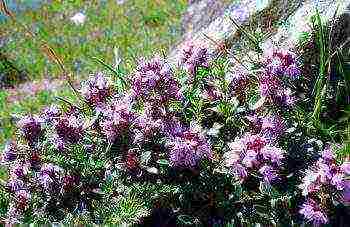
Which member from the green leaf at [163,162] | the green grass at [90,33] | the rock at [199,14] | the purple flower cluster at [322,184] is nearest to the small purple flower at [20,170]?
the green leaf at [163,162]

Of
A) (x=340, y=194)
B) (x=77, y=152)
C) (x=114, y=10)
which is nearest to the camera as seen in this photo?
(x=340, y=194)

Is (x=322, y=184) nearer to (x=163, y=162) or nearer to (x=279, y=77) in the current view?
(x=279, y=77)

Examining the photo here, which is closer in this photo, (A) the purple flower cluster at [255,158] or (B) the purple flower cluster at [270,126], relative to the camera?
(A) the purple flower cluster at [255,158]

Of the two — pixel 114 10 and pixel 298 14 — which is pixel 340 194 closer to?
pixel 298 14

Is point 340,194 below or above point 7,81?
below

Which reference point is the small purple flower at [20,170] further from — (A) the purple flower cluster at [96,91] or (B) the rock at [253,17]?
(B) the rock at [253,17]

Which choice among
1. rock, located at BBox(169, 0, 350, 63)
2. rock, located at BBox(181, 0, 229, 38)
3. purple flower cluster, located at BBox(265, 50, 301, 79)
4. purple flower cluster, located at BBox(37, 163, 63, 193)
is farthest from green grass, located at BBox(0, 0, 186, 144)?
purple flower cluster, located at BBox(265, 50, 301, 79)

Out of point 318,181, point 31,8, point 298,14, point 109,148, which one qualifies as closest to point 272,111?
point 318,181

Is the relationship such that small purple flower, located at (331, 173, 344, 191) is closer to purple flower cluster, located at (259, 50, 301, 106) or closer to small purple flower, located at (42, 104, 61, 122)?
purple flower cluster, located at (259, 50, 301, 106)
